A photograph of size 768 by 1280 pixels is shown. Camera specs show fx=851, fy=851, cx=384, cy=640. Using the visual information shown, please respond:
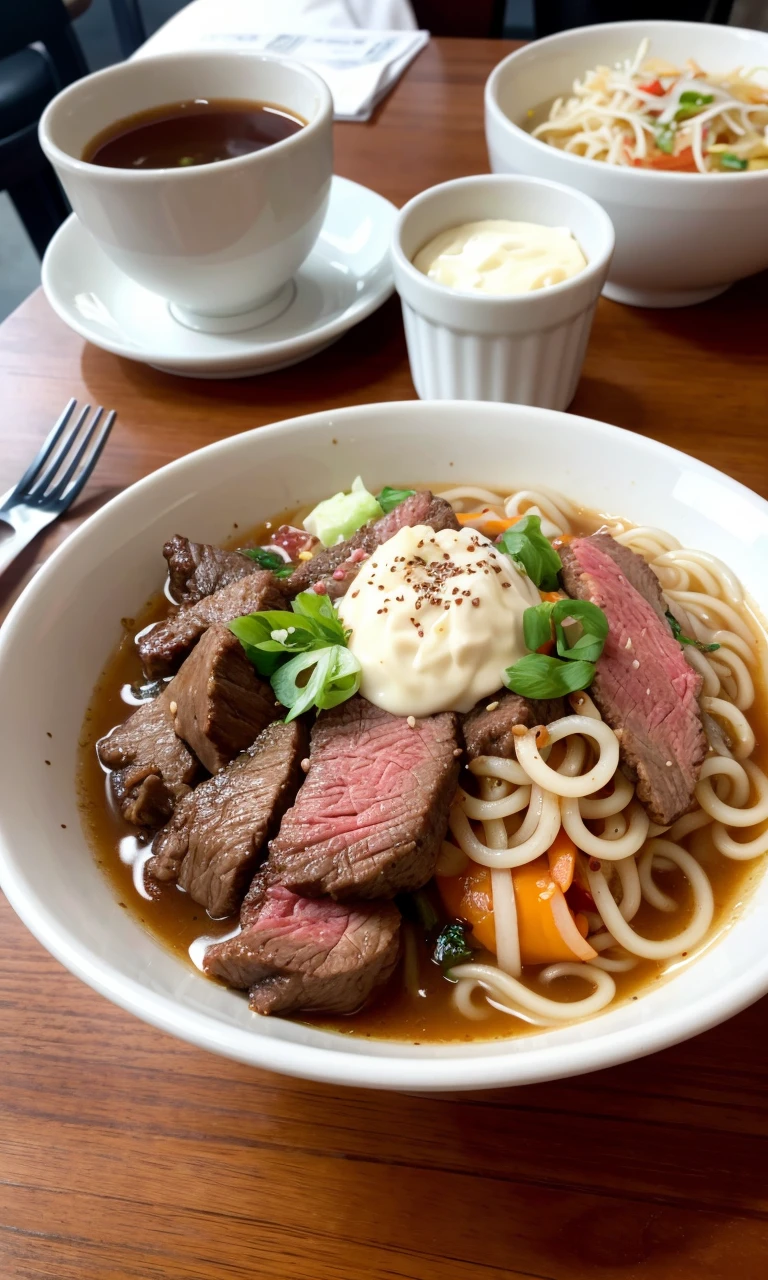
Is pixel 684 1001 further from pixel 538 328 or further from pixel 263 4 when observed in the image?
pixel 263 4

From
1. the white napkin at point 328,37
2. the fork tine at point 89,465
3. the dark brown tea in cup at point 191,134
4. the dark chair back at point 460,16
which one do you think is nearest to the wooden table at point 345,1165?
the fork tine at point 89,465

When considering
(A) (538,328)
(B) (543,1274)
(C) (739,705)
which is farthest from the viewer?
(A) (538,328)

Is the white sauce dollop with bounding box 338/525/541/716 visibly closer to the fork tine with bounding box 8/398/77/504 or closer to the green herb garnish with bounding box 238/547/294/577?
the green herb garnish with bounding box 238/547/294/577

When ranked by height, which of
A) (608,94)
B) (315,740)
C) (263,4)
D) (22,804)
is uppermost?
(263,4)

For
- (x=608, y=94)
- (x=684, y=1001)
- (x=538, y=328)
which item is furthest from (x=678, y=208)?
(x=684, y=1001)

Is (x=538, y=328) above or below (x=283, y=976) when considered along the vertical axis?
above

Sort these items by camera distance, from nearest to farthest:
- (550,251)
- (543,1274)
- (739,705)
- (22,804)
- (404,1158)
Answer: (543,1274) → (404,1158) → (22,804) → (739,705) → (550,251)

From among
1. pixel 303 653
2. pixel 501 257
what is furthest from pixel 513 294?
pixel 303 653

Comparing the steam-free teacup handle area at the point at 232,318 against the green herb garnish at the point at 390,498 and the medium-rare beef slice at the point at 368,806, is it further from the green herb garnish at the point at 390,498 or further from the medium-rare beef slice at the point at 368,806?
the medium-rare beef slice at the point at 368,806

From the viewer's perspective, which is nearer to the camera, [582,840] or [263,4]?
[582,840]
